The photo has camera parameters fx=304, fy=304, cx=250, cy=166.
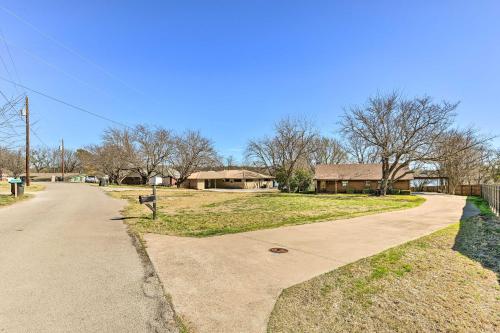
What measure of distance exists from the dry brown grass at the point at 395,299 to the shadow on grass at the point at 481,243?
20.6 inches

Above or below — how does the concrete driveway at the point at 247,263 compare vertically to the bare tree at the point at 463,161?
below

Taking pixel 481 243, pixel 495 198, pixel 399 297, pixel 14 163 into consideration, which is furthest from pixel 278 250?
pixel 14 163

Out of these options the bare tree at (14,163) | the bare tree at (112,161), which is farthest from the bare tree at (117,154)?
the bare tree at (14,163)

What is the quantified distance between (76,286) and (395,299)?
14.5ft

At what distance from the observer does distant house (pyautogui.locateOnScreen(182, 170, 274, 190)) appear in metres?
59.2

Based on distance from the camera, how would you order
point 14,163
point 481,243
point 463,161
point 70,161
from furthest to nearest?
point 70,161 → point 14,163 → point 463,161 → point 481,243

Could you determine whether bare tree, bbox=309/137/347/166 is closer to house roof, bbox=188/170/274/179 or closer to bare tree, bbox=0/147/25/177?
house roof, bbox=188/170/274/179

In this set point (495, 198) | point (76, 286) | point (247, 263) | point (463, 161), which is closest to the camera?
point (76, 286)

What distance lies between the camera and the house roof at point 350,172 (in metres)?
42.6

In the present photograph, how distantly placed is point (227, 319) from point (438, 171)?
5031 cm

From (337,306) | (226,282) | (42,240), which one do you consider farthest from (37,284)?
(337,306)

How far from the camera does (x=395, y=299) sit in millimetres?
3945

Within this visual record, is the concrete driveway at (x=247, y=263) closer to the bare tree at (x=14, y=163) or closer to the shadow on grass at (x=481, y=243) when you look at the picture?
the shadow on grass at (x=481, y=243)

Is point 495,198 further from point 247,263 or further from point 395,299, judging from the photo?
point 247,263
